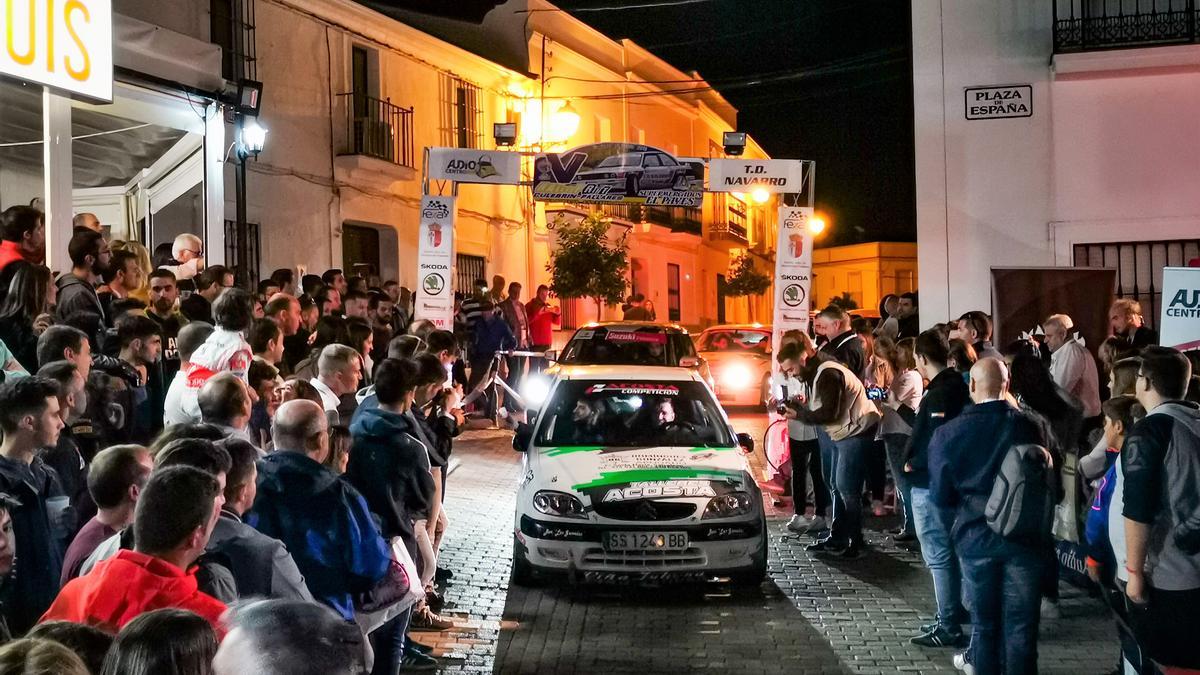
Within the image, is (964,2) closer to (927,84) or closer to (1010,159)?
(927,84)

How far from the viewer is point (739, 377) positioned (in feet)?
71.6

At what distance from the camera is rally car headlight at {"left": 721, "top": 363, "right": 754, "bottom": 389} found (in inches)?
858

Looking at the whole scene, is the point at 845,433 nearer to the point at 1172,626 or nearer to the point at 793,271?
the point at 1172,626

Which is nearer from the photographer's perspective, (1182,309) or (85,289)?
(85,289)

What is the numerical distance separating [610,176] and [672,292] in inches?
899

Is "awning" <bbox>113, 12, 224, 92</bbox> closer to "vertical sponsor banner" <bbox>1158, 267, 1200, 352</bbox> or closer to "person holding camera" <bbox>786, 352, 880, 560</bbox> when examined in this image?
"person holding camera" <bbox>786, 352, 880, 560</bbox>

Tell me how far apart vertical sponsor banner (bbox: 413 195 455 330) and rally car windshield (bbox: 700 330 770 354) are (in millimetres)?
6638

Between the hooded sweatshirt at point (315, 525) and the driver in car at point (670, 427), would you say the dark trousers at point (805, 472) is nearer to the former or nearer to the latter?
the driver in car at point (670, 427)

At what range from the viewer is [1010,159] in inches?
664

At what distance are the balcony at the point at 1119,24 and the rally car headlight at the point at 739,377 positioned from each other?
7.86 meters

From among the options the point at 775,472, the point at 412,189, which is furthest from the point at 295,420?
the point at 412,189

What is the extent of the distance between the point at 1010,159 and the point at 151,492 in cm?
1546

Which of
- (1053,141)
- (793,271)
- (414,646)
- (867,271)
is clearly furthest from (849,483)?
(867,271)

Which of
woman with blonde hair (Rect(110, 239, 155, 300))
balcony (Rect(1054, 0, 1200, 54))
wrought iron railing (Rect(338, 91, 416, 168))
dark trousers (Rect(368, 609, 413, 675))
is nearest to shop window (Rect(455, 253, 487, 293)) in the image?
Result: wrought iron railing (Rect(338, 91, 416, 168))
